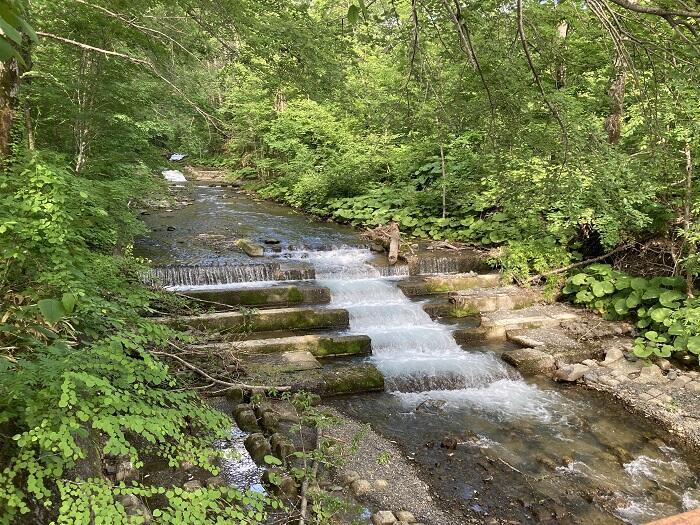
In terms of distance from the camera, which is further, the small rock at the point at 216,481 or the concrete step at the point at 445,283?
the concrete step at the point at 445,283

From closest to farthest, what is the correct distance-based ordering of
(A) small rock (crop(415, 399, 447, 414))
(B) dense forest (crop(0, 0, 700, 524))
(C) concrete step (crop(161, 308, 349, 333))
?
(B) dense forest (crop(0, 0, 700, 524))
(A) small rock (crop(415, 399, 447, 414))
(C) concrete step (crop(161, 308, 349, 333))

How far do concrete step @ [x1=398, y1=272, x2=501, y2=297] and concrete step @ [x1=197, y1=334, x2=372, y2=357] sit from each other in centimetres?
202

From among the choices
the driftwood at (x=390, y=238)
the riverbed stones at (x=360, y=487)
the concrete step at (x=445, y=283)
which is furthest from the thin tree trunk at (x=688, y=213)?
the riverbed stones at (x=360, y=487)

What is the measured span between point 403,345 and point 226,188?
1579 centimetres

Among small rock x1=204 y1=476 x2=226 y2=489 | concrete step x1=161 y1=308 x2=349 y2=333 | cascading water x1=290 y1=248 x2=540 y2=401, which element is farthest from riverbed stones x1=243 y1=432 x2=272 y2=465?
concrete step x1=161 y1=308 x2=349 y2=333

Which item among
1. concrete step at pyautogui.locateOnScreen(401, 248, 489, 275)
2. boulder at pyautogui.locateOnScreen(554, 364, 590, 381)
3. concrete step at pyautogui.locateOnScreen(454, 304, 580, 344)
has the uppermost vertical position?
concrete step at pyautogui.locateOnScreen(401, 248, 489, 275)

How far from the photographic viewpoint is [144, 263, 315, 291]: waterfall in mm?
8609

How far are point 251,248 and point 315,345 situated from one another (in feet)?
12.9

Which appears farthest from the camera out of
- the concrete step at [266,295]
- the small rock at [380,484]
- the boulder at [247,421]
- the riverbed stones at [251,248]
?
the riverbed stones at [251,248]

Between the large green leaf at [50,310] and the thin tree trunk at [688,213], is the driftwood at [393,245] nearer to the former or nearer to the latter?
the thin tree trunk at [688,213]

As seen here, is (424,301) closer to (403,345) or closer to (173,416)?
(403,345)

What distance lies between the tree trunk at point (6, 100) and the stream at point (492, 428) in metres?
4.37

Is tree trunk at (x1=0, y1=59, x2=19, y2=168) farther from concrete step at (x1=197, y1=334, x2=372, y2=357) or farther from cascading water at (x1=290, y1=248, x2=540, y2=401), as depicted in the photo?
cascading water at (x1=290, y1=248, x2=540, y2=401)

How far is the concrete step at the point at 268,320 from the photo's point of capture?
277 inches
